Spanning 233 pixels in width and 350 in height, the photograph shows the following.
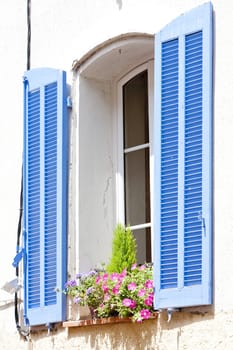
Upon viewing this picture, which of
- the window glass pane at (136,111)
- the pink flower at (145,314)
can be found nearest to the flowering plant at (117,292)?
the pink flower at (145,314)

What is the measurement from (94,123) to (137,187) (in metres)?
0.54

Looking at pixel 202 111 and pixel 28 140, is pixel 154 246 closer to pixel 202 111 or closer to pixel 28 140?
pixel 202 111

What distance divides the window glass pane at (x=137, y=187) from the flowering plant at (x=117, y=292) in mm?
497

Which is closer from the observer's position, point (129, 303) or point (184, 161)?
point (184, 161)

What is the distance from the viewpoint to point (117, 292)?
25.2 feet

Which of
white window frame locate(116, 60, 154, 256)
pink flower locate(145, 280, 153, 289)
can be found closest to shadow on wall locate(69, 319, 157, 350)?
pink flower locate(145, 280, 153, 289)

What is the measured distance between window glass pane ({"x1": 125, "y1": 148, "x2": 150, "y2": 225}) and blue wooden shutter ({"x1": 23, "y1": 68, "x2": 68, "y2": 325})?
1.38 feet

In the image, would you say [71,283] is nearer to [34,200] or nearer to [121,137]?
[34,200]

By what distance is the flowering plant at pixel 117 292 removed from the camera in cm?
758

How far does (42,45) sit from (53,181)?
1.08 m

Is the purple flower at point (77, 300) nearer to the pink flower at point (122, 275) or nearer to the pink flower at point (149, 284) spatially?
the pink flower at point (122, 275)

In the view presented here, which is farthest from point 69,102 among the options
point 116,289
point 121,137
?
point 116,289

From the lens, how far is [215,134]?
727 centimetres
